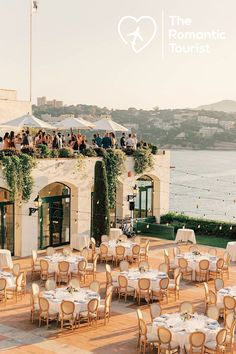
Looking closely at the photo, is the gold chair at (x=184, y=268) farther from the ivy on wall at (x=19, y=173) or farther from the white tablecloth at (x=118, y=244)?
the ivy on wall at (x=19, y=173)

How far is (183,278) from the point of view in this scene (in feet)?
71.5

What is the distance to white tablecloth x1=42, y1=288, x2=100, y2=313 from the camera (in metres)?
15.9

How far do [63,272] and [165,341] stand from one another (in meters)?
7.72

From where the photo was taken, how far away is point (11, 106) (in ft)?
120

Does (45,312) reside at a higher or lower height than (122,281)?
lower

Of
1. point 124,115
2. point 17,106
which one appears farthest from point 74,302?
point 124,115

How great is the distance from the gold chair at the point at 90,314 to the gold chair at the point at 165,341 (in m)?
2.70

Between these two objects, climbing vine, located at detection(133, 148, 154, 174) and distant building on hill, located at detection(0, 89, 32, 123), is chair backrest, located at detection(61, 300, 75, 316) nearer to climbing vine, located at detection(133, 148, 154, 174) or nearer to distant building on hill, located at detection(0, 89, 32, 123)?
climbing vine, located at detection(133, 148, 154, 174)

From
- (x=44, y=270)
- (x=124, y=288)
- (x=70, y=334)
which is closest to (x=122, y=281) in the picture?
(x=124, y=288)

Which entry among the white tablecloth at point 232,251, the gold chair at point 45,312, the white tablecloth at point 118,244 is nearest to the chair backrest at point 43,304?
the gold chair at point 45,312

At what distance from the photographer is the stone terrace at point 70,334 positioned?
1459cm

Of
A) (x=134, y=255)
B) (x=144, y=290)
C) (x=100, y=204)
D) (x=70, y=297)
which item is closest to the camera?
(x=70, y=297)

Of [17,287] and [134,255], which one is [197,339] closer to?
[17,287]

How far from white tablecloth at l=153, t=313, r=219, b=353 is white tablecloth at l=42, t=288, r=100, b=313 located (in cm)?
240
